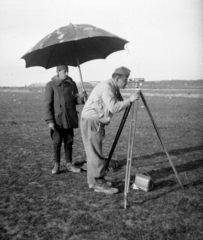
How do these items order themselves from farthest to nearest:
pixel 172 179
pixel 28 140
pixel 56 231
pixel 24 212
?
1. pixel 28 140
2. pixel 172 179
3. pixel 24 212
4. pixel 56 231

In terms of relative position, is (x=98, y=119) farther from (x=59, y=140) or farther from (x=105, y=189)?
(x=59, y=140)

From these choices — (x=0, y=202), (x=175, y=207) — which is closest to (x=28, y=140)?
(x=0, y=202)

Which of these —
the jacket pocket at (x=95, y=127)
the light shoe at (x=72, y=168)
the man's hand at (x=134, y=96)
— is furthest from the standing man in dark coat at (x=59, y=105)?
the man's hand at (x=134, y=96)

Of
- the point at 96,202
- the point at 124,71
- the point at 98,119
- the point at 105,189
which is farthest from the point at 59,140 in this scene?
the point at 124,71

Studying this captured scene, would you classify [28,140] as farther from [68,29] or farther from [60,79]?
[68,29]

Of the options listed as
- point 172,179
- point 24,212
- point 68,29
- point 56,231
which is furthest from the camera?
point 172,179

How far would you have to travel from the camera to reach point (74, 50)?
5328mm

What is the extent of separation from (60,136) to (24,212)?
1.95 m

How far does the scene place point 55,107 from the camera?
5.25 meters

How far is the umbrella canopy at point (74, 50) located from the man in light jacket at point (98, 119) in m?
0.91

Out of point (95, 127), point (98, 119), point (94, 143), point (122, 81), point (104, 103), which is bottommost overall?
point (94, 143)

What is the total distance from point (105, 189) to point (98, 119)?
1276mm

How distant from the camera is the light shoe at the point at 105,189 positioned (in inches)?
172

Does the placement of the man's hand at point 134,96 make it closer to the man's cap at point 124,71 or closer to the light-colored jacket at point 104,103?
the light-colored jacket at point 104,103
